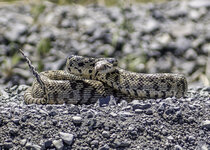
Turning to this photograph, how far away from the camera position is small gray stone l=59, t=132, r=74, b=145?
7.45m

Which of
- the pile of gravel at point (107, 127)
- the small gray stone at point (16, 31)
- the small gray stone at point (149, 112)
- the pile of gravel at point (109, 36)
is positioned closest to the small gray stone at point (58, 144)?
the pile of gravel at point (107, 127)

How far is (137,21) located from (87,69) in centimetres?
1313

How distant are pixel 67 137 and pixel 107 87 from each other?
9.27ft

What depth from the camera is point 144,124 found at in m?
7.95

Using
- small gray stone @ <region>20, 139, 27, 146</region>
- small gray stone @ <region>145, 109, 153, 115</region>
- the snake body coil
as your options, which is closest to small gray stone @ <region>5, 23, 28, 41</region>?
the snake body coil

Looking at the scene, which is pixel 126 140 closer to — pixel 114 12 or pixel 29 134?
pixel 29 134

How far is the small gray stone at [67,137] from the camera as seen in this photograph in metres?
7.45

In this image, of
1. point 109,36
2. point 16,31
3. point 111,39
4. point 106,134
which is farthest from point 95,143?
point 16,31

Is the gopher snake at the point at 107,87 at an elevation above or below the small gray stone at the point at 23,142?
above

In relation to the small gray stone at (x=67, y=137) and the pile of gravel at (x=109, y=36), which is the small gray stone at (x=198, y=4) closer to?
the pile of gravel at (x=109, y=36)

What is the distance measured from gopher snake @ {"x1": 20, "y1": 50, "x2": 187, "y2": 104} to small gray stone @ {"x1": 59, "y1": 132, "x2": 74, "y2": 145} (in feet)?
6.41

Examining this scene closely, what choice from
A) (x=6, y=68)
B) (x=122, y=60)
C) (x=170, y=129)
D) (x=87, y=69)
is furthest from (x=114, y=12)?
(x=170, y=129)

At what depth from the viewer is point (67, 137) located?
7.49 metres

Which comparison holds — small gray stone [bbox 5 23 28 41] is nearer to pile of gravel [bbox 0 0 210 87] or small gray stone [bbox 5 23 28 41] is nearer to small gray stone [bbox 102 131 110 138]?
pile of gravel [bbox 0 0 210 87]
